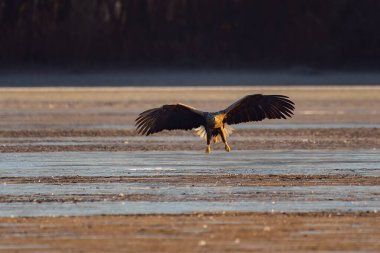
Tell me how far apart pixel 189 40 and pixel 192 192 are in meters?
39.1

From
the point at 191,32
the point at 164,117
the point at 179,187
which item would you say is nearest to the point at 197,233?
the point at 179,187

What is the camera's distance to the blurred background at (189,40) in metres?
48.2

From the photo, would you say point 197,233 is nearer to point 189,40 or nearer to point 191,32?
point 189,40

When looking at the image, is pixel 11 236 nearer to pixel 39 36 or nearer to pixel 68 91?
pixel 68 91

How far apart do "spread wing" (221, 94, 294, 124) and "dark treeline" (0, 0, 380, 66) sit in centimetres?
3181

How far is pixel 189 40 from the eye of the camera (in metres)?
52.9

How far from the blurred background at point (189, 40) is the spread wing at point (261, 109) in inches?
1079

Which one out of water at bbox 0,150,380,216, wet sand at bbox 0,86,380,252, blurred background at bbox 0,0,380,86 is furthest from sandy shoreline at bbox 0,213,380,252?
blurred background at bbox 0,0,380,86

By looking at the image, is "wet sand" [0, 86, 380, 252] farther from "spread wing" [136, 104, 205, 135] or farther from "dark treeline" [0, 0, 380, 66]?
"dark treeline" [0, 0, 380, 66]

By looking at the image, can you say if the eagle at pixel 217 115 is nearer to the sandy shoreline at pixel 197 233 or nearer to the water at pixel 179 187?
the water at pixel 179 187

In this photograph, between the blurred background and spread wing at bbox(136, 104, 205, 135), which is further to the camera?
the blurred background

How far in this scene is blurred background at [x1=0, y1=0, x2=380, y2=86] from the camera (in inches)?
1898

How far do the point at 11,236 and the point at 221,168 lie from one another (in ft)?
21.0

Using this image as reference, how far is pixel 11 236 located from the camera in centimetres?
1079
